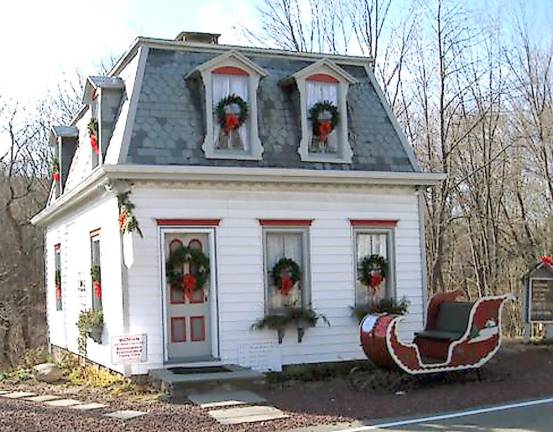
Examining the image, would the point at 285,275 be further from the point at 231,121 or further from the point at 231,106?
the point at 231,106

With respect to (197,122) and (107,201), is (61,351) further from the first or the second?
(197,122)

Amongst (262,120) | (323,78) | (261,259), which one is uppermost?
(323,78)

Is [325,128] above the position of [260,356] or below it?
above

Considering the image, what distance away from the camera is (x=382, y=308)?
1520cm

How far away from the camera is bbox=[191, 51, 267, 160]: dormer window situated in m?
14.3

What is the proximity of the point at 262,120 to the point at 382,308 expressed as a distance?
424cm

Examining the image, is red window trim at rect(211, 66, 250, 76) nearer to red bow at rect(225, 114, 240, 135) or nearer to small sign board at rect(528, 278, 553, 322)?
red bow at rect(225, 114, 240, 135)

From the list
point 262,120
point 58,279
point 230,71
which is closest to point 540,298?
point 262,120

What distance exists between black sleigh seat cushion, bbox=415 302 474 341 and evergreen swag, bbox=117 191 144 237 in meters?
5.18

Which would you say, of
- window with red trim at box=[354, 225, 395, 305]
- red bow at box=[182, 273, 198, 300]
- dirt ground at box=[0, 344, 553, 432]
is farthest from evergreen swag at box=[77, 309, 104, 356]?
window with red trim at box=[354, 225, 395, 305]

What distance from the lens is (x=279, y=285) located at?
14477 millimetres

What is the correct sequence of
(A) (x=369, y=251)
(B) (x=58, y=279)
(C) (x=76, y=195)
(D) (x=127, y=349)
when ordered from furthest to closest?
(B) (x=58, y=279) → (C) (x=76, y=195) → (A) (x=369, y=251) → (D) (x=127, y=349)

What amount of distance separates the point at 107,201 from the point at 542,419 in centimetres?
833

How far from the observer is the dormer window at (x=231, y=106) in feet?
46.9
